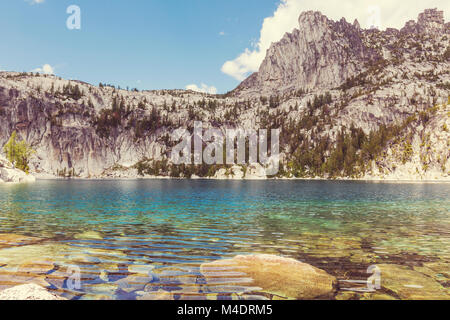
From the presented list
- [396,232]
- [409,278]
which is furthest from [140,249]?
[396,232]

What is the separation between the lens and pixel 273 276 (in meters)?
11.6

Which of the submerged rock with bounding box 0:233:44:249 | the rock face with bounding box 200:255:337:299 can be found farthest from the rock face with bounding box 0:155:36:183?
the rock face with bounding box 200:255:337:299

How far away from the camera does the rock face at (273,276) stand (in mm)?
10273

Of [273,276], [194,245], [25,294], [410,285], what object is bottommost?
[194,245]

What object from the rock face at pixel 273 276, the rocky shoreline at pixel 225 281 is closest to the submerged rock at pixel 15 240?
the rocky shoreline at pixel 225 281

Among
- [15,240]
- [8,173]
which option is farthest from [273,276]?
[8,173]

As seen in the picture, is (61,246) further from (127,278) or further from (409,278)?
(409,278)

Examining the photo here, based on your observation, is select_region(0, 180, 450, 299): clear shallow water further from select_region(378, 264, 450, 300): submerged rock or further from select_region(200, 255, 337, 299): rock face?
select_region(378, 264, 450, 300): submerged rock

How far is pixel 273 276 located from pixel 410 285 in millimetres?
5669

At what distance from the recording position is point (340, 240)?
20234mm

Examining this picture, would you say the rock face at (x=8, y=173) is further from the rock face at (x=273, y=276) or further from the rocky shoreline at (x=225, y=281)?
the rock face at (x=273, y=276)

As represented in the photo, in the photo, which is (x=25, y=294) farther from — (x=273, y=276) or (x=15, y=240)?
(x=15, y=240)
